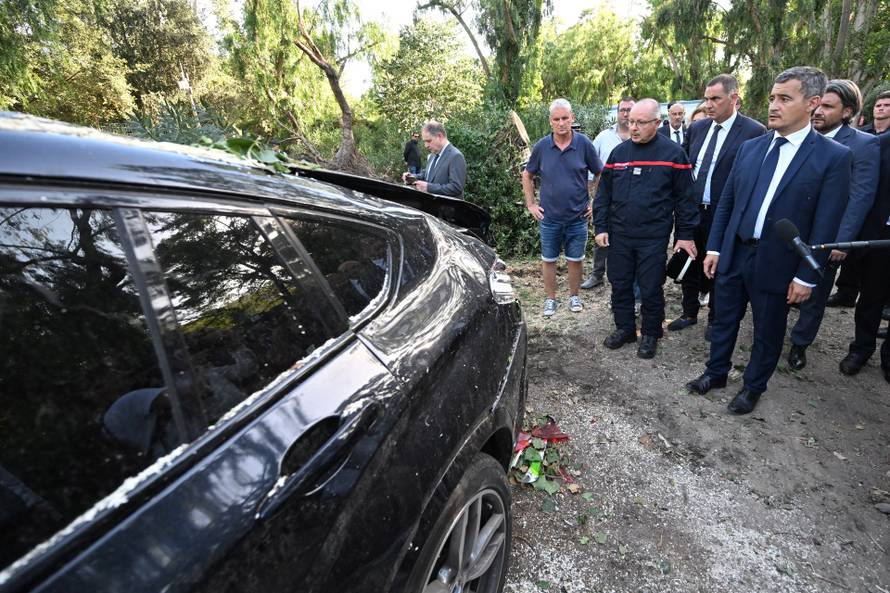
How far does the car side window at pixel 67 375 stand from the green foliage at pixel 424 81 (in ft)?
81.6

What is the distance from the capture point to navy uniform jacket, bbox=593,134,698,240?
3.58 meters

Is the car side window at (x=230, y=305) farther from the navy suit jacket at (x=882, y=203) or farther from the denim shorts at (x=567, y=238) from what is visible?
the navy suit jacket at (x=882, y=203)

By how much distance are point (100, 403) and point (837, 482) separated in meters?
3.37

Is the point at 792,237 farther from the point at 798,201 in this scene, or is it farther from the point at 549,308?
the point at 549,308

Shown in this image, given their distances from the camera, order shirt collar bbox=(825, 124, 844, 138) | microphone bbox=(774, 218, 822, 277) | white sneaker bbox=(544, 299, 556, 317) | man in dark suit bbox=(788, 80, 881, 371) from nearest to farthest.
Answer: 1. microphone bbox=(774, 218, 822, 277)
2. man in dark suit bbox=(788, 80, 881, 371)
3. shirt collar bbox=(825, 124, 844, 138)
4. white sneaker bbox=(544, 299, 556, 317)

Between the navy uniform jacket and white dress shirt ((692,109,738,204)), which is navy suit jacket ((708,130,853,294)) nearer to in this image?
the navy uniform jacket

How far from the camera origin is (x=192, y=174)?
3.76ft

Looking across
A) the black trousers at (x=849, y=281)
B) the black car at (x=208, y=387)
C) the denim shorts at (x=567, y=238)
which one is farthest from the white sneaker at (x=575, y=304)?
the black car at (x=208, y=387)

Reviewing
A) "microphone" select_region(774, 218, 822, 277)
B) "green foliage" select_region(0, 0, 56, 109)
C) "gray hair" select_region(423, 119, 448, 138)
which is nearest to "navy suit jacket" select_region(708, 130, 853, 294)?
"microphone" select_region(774, 218, 822, 277)

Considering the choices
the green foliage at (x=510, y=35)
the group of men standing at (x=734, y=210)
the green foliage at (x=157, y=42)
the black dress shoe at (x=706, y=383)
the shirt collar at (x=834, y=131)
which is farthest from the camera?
the green foliage at (x=157, y=42)

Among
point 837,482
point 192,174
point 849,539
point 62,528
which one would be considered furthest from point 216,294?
point 837,482

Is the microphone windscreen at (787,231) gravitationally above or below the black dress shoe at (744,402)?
above

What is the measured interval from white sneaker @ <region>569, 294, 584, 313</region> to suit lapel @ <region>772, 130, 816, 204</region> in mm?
2344

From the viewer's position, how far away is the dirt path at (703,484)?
2.14 meters
